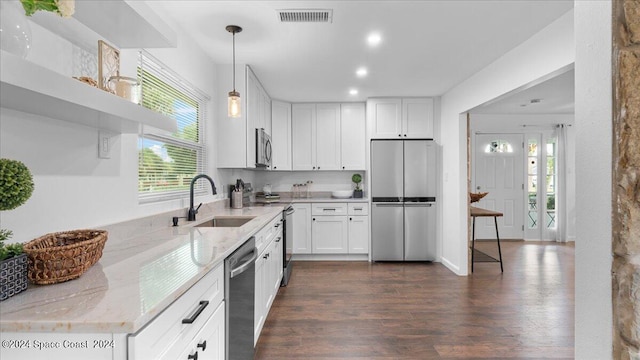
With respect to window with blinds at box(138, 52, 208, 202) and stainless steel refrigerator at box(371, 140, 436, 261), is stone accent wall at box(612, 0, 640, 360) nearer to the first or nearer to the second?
window with blinds at box(138, 52, 208, 202)

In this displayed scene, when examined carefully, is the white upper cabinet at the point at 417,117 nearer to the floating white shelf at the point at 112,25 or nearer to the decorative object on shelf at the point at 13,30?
the floating white shelf at the point at 112,25

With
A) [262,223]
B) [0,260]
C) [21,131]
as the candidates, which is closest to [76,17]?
A: [21,131]

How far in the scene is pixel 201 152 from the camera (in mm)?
3084

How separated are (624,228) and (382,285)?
327 cm

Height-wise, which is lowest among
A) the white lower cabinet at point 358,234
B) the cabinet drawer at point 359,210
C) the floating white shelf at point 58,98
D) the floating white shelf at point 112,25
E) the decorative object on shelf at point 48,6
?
the white lower cabinet at point 358,234

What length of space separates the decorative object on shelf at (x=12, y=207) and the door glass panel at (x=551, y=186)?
7.42 metres

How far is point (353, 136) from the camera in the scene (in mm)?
5070

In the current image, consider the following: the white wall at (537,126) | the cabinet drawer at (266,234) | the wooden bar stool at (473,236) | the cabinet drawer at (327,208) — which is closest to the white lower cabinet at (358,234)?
the cabinet drawer at (327,208)

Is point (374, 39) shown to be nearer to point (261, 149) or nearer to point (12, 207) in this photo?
point (261, 149)

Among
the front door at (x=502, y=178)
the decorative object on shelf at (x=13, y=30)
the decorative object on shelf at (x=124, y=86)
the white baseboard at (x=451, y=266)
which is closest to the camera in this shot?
the decorative object on shelf at (x=13, y=30)

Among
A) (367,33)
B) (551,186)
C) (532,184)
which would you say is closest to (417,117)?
(367,33)

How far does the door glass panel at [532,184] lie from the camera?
6125 mm

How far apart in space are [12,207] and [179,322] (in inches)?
22.1

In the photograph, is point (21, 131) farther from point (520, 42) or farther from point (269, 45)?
point (520, 42)
